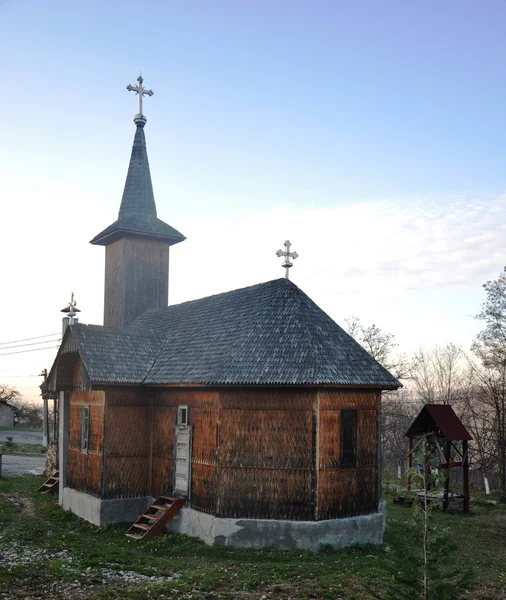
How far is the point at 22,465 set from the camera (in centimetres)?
3519

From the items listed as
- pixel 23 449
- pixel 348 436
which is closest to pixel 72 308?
pixel 348 436

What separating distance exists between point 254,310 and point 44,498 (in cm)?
1203

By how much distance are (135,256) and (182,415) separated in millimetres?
10443

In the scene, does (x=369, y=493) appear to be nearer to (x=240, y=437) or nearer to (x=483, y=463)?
(x=240, y=437)

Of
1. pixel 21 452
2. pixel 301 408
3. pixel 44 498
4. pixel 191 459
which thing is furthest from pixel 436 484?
pixel 21 452

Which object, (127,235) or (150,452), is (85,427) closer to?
(150,452)

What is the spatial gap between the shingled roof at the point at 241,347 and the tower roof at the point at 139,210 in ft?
19.0

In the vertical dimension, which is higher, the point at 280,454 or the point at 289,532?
the point at 280,454

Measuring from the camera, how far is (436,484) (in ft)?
30.4

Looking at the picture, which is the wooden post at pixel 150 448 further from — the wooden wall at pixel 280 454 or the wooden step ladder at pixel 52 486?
the wooden step ladder at pixel 52 486

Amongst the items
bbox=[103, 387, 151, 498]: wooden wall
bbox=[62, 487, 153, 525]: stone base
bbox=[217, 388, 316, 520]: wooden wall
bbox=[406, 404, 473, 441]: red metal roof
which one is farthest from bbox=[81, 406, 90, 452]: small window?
bbox=[406, 404, 473, 441]: red metal roof

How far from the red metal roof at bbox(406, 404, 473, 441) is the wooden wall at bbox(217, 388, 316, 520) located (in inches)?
324

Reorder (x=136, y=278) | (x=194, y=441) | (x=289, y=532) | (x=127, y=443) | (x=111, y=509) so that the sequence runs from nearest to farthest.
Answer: (x=289, y=532)
(x=194, y=441)
(x=111, y=509)
(x=127, y=443)
(x=136, y=278)

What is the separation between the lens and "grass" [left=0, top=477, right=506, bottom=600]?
11461 millimetres
